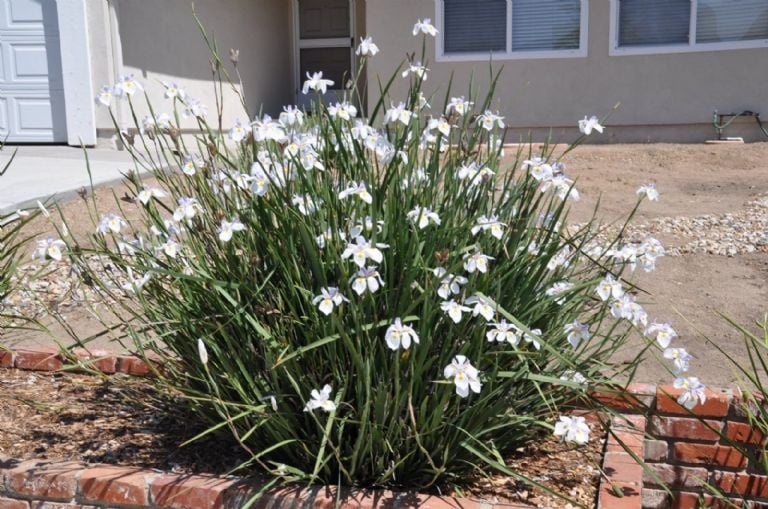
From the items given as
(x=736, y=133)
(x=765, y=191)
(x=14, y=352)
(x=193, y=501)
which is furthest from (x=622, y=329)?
(x=736, y=133)

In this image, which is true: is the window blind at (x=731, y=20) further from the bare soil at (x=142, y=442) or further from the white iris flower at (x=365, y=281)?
the white iris flower at (x=365, y=281)

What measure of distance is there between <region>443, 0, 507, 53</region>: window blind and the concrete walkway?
496 cm

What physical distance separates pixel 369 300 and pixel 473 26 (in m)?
9.92

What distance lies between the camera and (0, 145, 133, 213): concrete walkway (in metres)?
6.99

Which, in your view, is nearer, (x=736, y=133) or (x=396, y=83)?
(x=736, y=133)

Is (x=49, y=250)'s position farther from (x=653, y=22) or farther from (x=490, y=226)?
(x=653, y=22)

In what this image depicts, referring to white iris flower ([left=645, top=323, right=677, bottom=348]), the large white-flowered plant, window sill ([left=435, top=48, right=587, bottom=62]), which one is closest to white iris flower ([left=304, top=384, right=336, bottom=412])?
the large white-flowered plant

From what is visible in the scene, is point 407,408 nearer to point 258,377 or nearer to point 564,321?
point 258,377

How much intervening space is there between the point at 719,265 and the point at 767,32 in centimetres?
684

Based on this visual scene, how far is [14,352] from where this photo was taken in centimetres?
362

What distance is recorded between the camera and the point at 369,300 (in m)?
2.45

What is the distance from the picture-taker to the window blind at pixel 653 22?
11.0m

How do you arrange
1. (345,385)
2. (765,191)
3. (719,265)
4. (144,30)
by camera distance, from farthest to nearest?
(144,30) < (765,191) < (719,265) < (345,385)

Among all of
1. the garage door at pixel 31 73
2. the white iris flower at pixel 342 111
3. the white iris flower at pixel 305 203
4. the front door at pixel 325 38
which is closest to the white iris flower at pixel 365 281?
the white iris flower at pixel 305 203
